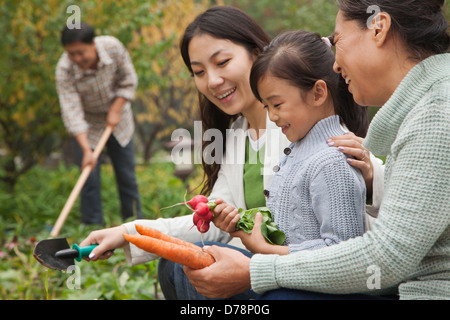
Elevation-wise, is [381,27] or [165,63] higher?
[381,27]

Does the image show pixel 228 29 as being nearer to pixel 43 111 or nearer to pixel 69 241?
pixel 69 241

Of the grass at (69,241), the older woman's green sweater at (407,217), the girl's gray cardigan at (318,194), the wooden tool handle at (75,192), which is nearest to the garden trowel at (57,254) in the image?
the grass at (69,241)

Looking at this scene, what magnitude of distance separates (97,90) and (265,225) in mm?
3425

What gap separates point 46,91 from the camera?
6.48 metres

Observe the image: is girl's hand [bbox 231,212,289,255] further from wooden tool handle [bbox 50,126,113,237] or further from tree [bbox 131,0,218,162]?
tree [bbox 131,0,218,162]

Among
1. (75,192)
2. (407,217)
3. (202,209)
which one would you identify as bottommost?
(75,192)

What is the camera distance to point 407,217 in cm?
127

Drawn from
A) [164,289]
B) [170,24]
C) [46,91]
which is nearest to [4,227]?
[46,91]

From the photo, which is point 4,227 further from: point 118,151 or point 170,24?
point 170,24

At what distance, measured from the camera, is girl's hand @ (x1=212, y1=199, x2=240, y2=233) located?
5.82ft

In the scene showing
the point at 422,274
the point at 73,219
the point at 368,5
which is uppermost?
the point at 368,5

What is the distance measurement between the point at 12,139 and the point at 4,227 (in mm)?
2386

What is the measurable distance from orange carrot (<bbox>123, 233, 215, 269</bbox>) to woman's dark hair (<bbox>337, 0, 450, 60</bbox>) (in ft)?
2.99

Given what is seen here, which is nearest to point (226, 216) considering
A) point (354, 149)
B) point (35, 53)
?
point (354, 149)
